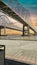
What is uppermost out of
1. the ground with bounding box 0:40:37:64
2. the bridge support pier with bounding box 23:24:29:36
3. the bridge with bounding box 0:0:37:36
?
the bridge with bounding box 0:0:37:36

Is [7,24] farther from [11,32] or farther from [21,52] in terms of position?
[21,52]

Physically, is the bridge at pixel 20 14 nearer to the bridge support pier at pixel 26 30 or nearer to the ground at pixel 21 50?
the bridge support pier at pixel 26 30

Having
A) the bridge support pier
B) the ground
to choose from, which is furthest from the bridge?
the ground

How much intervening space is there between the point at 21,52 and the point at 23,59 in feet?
0.27

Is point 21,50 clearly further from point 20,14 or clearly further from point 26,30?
point 20,14

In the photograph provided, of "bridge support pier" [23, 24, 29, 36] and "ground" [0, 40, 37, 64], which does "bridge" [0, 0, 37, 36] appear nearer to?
"bridge support pier" [23, 24, 29, 36]

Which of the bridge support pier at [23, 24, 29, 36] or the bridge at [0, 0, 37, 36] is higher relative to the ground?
the bridge at [0, 0, 37, 36]

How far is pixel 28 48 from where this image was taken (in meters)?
1.64

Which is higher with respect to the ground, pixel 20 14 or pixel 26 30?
pixel 20 14

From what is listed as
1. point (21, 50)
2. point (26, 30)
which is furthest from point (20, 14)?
point (21, 50)

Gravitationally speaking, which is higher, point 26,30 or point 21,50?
point 26,30

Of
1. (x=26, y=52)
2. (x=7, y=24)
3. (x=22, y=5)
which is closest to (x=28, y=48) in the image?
(x=26, y=52)

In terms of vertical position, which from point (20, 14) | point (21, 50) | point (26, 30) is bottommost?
point (21, 50)

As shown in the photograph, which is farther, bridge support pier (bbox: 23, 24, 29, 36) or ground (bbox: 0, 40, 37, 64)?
bridge support pier (bbox: 23, 24, 29, 36)
